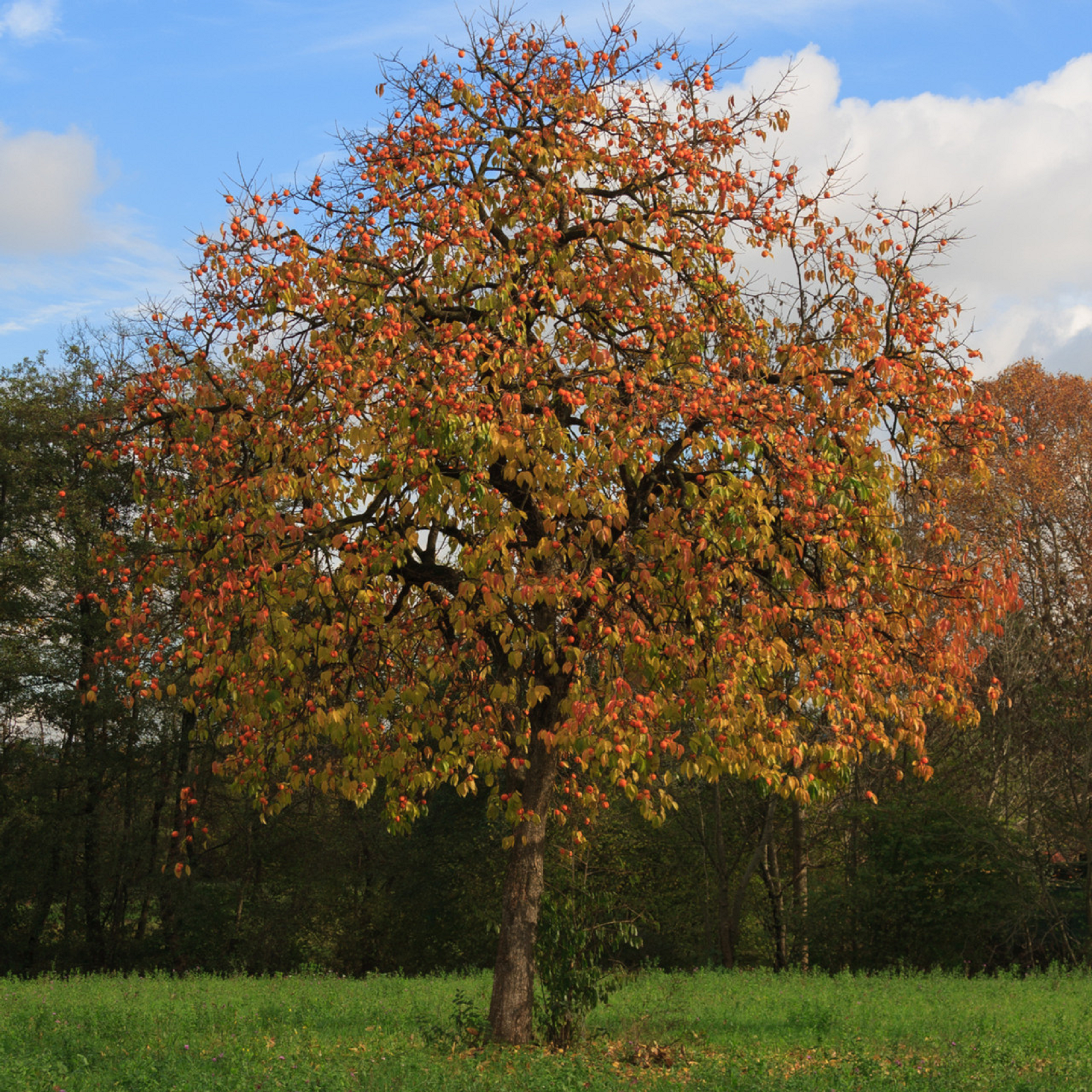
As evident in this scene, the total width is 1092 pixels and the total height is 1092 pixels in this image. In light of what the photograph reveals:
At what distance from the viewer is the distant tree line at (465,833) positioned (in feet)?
→ 63.4

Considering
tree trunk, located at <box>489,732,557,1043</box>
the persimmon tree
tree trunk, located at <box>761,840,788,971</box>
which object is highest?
the persimmon tree

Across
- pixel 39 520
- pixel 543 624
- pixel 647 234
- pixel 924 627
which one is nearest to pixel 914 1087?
pixel 924 627

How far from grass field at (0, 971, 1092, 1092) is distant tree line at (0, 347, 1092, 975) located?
5393 mm

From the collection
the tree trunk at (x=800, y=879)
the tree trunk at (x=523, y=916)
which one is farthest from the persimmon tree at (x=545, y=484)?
the tree trunk at (x=800, y=879)

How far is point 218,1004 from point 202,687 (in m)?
4.76

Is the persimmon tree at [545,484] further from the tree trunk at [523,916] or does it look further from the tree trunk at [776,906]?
the tree trunk at [776,906]

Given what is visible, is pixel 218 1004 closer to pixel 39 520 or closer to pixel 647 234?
pixel 647 234

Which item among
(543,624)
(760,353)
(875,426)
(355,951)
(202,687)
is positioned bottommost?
(355,951)

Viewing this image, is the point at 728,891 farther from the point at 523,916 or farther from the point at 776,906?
the point at 523,916

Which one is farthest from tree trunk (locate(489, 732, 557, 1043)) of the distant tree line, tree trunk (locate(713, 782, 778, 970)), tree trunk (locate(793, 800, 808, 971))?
tree trunk (locate(713, 782, 778, 970))

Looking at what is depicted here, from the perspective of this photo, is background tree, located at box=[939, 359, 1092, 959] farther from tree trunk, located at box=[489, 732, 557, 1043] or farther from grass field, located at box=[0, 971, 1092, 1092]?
tree trunk, located at box=[489, 732, 557, 1043]

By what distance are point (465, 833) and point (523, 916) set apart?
1509 cm

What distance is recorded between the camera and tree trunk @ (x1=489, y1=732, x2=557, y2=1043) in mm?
9867

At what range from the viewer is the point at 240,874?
28984mm
